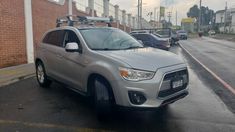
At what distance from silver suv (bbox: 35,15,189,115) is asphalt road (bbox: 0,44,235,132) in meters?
0.40

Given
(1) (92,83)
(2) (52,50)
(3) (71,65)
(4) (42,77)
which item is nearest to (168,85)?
(1) (92,83)

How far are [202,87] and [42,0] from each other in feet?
33.0

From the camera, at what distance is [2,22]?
1132cm

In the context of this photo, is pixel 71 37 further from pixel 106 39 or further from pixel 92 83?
pixel 92 83

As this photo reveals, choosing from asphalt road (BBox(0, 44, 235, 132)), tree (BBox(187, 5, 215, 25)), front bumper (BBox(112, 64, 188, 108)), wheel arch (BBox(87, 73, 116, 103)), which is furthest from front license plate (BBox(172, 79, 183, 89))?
tree (BBox(187, 5, 215, 25))

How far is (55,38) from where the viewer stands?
7465mm

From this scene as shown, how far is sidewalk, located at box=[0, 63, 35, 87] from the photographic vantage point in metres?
9.08

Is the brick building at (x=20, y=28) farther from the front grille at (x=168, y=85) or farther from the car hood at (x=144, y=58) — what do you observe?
the front grille at (x=168, y=85)

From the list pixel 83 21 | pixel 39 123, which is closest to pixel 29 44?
pixel 83 21

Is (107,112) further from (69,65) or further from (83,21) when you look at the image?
(83,21)

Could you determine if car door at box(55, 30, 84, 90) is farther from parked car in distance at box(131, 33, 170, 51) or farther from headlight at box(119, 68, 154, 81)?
parked car in distance at box(131, 33, 170, 51)

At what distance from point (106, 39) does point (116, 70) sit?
149 centimetres

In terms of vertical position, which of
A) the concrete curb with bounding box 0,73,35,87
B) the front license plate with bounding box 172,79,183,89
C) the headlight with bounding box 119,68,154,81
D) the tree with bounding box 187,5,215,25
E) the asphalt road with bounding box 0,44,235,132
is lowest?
the asphalt road with bounding box 0,44,235,132

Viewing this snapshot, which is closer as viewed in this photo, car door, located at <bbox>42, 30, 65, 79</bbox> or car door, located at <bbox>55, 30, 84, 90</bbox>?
car door, located at <bbox>55, 30, 84, 90</bbox>
